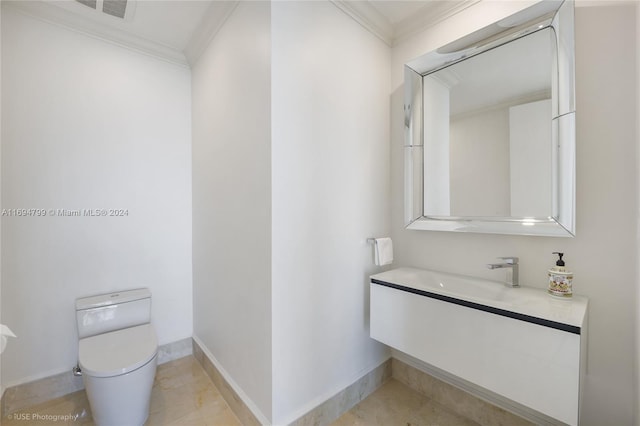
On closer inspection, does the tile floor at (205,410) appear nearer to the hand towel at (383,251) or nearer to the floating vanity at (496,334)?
the floating vanity at (496,334)

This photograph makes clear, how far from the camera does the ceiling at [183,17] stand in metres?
1.64

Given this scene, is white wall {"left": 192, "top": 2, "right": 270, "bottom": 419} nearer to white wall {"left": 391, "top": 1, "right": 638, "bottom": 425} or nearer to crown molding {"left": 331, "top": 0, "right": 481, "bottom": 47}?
crown molding {"left": 331, "top": 0, "right": 481, "bottom": 47}

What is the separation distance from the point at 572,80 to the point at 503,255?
889 millimetres

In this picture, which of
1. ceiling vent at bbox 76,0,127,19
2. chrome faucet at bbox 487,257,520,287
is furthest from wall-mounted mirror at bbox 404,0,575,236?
ceiling vent at bbox 76,0,127,19

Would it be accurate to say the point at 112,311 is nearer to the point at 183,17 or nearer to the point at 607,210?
the point at 183,17

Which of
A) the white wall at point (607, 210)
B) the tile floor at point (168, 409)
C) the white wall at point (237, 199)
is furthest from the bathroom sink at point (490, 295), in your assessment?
the tile floor at point (168, 409)

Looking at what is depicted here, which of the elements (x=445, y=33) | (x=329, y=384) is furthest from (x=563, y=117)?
(x=329, y=384)

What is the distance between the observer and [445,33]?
66.1 inches

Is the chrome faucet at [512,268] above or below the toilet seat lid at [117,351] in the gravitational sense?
above

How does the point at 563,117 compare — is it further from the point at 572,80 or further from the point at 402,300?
the point at 402,300

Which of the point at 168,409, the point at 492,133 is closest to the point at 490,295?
the point at 492,133

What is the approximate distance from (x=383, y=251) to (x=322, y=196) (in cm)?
59

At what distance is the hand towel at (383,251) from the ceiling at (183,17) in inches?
54.9

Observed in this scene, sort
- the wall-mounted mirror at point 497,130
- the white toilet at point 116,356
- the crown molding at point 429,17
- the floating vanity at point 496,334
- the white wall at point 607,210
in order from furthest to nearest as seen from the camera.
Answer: the crown molding at point 429,17 → the white toilet at point 116,356 → the wall-mounted mirror at point 497,130 → the white wall at point 607,210 → the floating vanity at point 496,334
